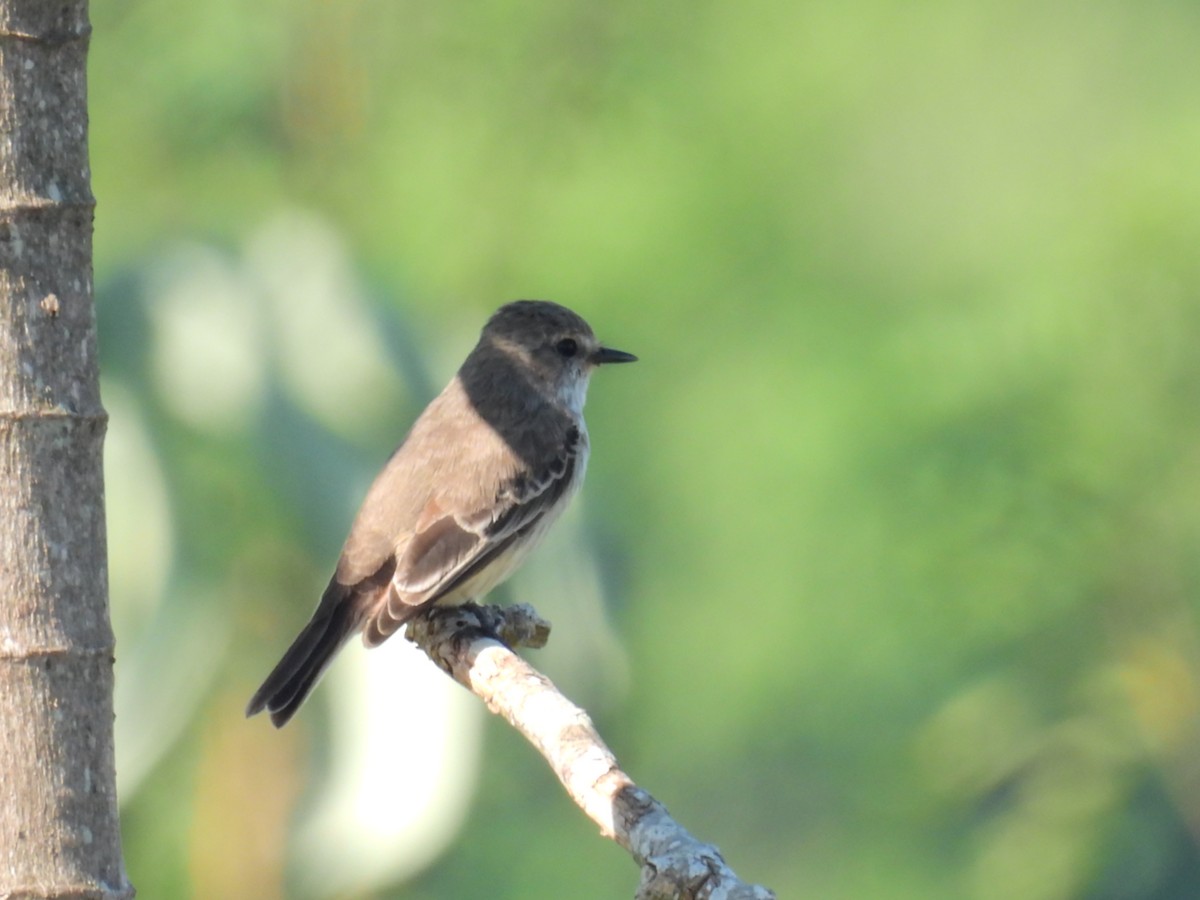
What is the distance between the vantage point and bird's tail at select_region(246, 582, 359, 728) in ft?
11.4

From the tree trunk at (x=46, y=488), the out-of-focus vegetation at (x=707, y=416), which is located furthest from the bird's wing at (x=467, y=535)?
the tree trunk at (x=46, y=488)

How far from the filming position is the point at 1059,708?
4.91m

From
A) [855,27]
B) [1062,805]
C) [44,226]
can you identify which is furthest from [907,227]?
[44,226]

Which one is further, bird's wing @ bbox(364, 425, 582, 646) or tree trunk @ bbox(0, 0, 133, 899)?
bird's wing @ bbox(364, 425, 582, 646)

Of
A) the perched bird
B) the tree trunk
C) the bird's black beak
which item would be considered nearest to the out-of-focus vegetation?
the perched bird

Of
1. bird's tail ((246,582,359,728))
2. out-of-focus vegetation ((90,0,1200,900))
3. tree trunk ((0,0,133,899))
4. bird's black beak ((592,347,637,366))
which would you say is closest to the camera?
tree trunk ((0,0,133,899))

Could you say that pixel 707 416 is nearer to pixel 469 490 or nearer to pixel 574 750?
pixel 469 490

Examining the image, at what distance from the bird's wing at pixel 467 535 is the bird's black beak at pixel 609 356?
32 centimetres

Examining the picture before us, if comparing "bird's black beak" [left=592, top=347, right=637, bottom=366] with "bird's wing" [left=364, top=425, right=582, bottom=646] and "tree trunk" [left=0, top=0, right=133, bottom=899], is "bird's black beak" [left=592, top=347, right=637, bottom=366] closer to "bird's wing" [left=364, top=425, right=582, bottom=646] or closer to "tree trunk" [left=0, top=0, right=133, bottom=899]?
"bird's wing" [left=364, top=425, right=582, bottom=646]

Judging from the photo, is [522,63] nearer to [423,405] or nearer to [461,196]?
[461,196]

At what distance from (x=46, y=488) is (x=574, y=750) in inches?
32.2

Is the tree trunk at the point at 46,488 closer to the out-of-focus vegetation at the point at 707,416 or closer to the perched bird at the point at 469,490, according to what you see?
the perched bird at the point at 469,490

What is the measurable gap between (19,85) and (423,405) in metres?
3.25

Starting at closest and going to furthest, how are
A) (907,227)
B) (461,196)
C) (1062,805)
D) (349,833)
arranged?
1. (349,833)
2. (1062,805)
3. (907,227)
4. (461,196)
